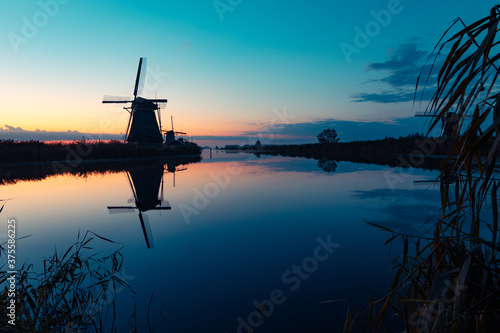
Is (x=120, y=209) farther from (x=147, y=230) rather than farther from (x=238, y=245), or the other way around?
(x=238, y=245)

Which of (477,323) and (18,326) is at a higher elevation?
(477,323)

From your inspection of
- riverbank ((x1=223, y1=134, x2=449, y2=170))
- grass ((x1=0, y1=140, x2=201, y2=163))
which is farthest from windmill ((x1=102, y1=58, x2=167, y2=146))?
riverbank ((x1=223, y1=134, x2=449, y2=170))

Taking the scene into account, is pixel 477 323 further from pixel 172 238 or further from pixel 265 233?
pixel 172 238

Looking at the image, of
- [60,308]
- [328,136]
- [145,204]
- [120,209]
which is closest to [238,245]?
[60,308]

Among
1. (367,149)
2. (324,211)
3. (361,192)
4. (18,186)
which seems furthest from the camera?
(367,149)

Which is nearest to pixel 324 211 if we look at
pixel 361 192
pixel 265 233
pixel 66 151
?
pixel 265 233

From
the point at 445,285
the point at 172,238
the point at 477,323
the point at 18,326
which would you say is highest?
the point at 445,285

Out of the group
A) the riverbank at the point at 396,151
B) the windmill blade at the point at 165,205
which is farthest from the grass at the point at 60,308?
the riverbank at the point at 396,151

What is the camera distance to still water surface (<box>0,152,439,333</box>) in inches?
148

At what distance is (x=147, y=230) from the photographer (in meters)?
7.69

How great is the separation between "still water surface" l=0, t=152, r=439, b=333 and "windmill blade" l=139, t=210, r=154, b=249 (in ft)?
0.09

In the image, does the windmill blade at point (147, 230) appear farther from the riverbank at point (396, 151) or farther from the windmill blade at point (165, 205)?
the riverbank at point (396, 151)

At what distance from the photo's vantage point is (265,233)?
715cm

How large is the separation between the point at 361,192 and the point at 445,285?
1160 centimetres
